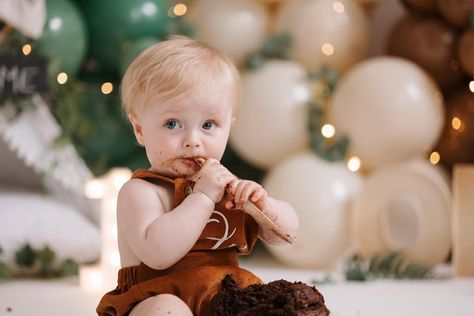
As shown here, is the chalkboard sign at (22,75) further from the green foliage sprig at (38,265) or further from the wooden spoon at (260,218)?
the wooden spoon at (260,218)

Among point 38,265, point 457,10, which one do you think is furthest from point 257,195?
point 457,10

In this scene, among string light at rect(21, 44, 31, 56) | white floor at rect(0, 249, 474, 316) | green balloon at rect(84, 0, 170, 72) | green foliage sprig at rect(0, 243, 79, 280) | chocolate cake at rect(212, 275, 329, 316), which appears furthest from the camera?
green balloon at rect(84, 0, 170, 72)

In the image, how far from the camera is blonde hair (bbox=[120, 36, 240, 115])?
1369 millimetres

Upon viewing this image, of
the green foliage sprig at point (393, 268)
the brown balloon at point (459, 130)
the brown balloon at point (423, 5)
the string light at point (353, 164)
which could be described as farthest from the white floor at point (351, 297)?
the brown balloon at point (423, 5)

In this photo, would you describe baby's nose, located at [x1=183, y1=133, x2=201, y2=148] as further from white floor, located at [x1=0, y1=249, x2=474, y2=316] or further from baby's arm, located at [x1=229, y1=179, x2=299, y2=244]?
white floor, located at [x1=0, y1=249, x2=474, y2=316]

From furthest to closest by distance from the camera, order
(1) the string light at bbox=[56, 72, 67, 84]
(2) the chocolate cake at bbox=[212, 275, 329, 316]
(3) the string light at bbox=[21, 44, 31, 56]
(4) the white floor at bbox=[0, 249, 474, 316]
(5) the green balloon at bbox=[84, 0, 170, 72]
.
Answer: (5) the green balloon at bbox=[84, 0, 170, 72]
(1) the string light at bbox=[56, 72, 67, 84]
(3) the string light at bbox=[21, 44, 31, 56]
(4) the white floor at bbox=[0, 249, 474, 316]
(2) the chocolate cake at bbox=[212, 275, 329, 316]

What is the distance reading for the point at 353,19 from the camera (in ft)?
9.64

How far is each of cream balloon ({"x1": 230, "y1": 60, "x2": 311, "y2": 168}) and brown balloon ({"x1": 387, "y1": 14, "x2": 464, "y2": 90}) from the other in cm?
40

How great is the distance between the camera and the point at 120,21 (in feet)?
9.00

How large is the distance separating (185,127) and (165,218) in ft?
A: 0.53

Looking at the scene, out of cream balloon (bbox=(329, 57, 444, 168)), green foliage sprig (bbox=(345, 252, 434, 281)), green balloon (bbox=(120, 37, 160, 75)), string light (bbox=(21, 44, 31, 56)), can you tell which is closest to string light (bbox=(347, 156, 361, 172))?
cream balloon (bbox=(329, 57, 444, 168))

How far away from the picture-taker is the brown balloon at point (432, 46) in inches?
114

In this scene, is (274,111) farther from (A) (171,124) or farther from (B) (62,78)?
(A) (171,124)

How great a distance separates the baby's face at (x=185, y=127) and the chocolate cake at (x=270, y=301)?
222 mm
